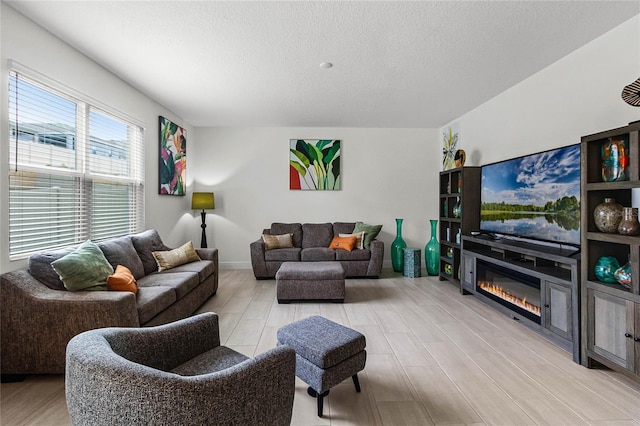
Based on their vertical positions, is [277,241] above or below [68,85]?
below

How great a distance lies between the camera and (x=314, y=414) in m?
1.68

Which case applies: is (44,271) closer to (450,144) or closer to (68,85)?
(68,85)

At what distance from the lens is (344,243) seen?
489cm

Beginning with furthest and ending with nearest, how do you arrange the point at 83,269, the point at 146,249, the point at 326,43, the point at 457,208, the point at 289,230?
the point at 289,230 → the point at 457,208 → the point at 146,249 → the point at 326,43 → the point at 83,269

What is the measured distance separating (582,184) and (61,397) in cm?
398

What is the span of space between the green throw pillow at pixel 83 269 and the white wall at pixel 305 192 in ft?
10.0

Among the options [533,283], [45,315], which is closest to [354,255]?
[533,283]

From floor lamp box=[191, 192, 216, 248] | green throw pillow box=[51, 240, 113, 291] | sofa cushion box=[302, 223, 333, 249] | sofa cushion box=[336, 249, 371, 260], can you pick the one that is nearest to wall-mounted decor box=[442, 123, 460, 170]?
sofa cushion box=[336, 249, 371, 260]

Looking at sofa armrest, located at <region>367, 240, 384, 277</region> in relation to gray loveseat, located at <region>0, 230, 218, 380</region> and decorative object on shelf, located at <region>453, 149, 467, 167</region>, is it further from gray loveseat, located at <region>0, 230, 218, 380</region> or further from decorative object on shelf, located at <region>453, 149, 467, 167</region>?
gray loveseat, located at <region>0, 230, 218, 380</region>

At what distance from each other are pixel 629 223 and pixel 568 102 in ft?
4.78

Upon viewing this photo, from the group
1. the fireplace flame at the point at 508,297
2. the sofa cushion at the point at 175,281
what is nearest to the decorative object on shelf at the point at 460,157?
the fireplace flame at the point at 508,297

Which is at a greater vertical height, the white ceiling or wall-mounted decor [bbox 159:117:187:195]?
the white ceiling

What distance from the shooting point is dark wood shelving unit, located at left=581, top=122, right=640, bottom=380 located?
189cm

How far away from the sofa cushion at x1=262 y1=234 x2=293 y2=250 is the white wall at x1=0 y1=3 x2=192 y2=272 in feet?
5.05
